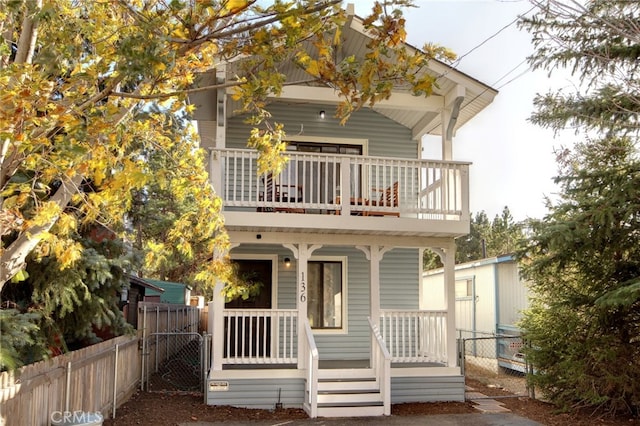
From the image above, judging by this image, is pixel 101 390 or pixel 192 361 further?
pixel 192 361

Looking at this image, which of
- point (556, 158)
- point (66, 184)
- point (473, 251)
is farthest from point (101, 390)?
point (473, 251)

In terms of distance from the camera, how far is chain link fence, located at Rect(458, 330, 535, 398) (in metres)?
13.7

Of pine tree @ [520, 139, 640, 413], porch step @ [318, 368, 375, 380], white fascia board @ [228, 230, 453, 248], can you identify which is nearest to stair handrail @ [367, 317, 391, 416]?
porch step @ [318, 368, 375, 380]

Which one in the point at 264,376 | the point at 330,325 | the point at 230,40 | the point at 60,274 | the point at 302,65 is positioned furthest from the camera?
the point at 330,325

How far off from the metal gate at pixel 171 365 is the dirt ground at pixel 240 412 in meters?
0.82

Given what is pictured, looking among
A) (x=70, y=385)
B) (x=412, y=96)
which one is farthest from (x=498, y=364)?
(x=70, y=385)

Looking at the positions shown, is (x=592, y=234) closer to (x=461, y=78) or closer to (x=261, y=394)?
(x=461, y=78)

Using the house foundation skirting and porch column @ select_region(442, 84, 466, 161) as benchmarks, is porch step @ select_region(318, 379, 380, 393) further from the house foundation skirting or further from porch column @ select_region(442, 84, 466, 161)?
porch column @ select_region(442, 84, 466, 161)

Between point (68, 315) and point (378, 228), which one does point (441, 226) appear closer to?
point (378, 228)

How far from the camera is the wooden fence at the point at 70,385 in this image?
5.24 m

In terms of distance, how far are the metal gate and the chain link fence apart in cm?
603

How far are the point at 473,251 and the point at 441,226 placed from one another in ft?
133

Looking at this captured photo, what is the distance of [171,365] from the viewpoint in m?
14.9

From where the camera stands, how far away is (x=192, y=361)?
52.6 ft
